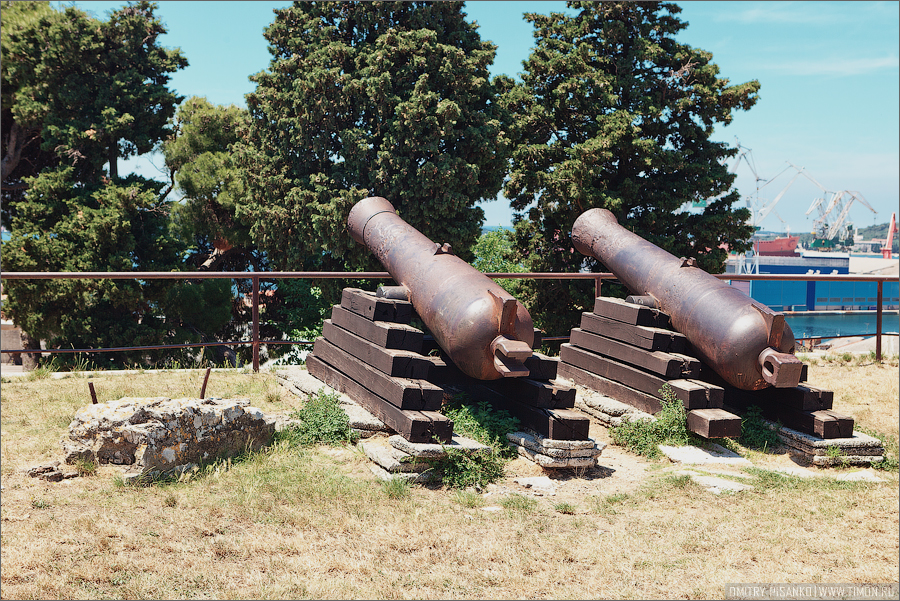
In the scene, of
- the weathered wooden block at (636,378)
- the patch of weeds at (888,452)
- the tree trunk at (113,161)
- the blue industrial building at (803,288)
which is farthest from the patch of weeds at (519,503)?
the blue industrial building at (803,288)

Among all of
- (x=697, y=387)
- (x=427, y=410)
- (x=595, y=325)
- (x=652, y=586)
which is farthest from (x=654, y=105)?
(x=652, y=586)

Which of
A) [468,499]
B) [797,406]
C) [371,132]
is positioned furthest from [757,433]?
[371,132]

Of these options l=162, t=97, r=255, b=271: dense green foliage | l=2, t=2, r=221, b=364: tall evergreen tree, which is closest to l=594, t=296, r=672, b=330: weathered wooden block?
l=2, t=2, r=221, b=364: tall evergreen tree

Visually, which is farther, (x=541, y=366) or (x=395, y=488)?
(x=541, y=366)

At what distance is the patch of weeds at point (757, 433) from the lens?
507 centimetres

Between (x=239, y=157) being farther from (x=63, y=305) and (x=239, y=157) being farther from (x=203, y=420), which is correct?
(x=203, y=420)

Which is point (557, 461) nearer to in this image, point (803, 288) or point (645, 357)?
point (645, 357)

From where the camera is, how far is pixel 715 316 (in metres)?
5.00

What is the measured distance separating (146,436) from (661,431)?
10.6 feet

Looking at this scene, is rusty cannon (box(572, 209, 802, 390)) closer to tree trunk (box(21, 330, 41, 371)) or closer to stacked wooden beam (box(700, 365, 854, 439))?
stacked wooden beam (box(700, 365, 854, 439))

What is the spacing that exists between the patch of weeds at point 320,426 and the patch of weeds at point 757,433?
2.77m

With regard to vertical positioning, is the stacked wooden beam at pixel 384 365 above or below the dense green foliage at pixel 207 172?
below

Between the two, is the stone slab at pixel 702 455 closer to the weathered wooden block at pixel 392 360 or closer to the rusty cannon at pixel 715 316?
the rusty cannon at pixel 715 316

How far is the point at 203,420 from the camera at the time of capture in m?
3.93
